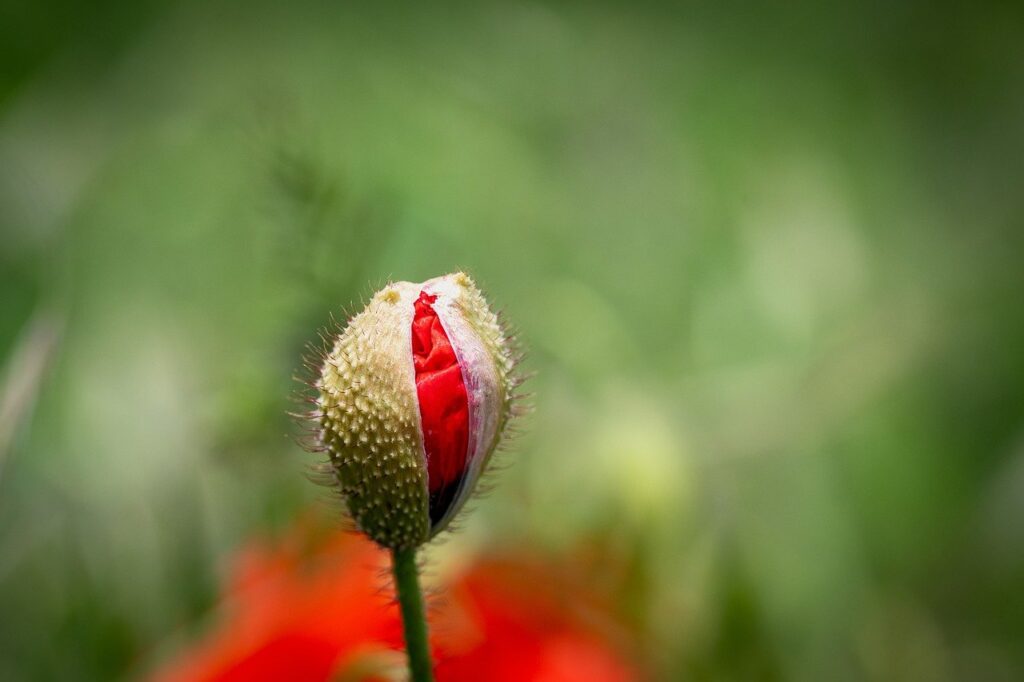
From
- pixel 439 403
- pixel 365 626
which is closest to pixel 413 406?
pixel 439 403

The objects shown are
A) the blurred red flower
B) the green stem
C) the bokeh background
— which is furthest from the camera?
the bokeh background

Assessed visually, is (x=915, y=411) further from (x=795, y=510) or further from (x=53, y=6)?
(x=53, y=6)

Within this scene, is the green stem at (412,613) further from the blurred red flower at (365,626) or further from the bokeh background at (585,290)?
the bokeh background at (585,290)

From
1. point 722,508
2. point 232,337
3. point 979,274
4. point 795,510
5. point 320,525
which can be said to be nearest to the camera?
point 320,525

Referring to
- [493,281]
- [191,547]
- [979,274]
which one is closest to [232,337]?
[493,281]

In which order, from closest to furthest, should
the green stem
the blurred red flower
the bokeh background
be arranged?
the green stem, the blurred red flower, the bokeh background

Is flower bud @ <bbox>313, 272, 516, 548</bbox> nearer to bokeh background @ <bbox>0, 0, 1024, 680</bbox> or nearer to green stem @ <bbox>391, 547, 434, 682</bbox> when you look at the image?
green stem @ <bbox>391, 547, 434, 682</bbox>

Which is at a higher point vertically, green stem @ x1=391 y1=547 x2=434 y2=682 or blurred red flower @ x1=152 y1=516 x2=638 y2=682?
blurred red flower @ x1=152 y1=516 x2=638 y2=682

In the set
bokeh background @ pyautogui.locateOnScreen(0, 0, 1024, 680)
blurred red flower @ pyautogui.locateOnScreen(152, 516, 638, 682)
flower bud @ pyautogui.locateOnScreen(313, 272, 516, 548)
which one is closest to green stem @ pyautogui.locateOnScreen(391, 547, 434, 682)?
flower bud @ pyautogui.locateOnScreen(313, 272, 516, 548)
